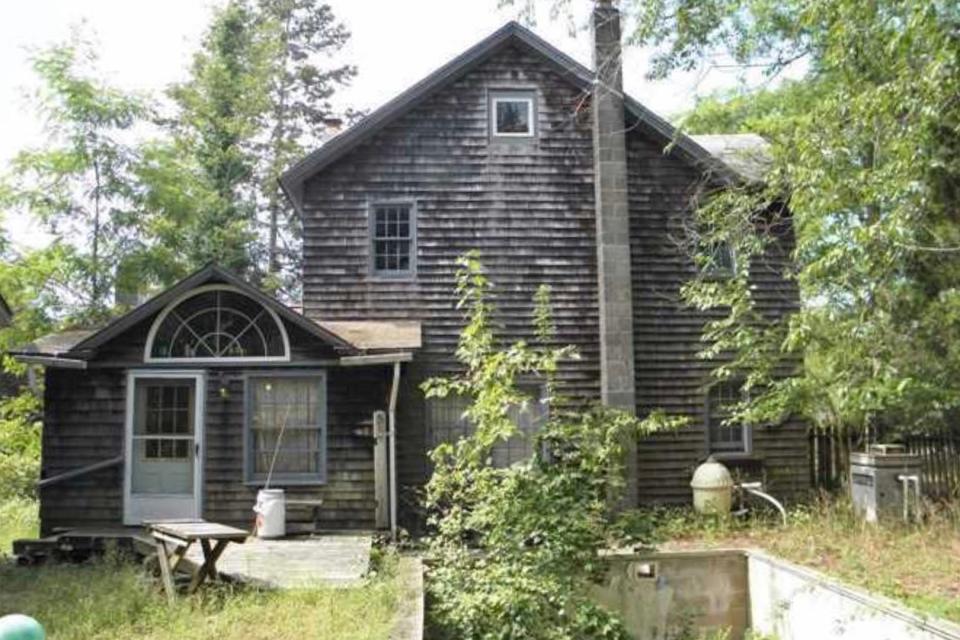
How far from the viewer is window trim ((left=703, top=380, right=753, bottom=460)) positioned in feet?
42.9

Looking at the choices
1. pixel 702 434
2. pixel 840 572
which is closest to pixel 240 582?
pixel 840 572

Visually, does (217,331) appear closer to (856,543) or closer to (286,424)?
(286,424)

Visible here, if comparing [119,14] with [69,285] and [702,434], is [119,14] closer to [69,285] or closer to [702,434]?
[69,285]

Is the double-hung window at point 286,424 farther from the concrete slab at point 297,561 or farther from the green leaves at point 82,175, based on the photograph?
the green leaves at point 82,175

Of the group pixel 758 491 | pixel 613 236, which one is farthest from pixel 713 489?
pixel 613 236

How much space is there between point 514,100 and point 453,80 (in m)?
1.02

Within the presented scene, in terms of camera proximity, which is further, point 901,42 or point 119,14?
point 119,14

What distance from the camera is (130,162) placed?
17625mm

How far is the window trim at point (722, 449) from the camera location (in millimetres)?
13078

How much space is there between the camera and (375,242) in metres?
13.0

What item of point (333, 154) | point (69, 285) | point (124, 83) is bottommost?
point (69, 285)

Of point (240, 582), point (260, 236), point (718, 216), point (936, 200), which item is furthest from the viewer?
point (260, 236)

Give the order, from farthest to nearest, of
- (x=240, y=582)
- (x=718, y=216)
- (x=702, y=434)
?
(x=702, y=434)
(x=718, y=216)
(x=240, y=582)

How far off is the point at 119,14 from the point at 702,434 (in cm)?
1132
